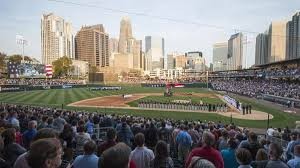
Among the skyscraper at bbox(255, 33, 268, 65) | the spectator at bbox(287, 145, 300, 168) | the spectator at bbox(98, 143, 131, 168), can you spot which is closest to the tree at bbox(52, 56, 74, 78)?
the skyscraper at bbox(255, 33, 268, 65)

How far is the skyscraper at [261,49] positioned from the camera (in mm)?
166000

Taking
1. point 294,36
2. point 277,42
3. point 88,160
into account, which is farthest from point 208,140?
point 277,42

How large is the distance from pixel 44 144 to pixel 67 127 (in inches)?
276

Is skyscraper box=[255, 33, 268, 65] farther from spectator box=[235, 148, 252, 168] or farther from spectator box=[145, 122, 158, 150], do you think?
spectator box=[235, 148, 252, 168]

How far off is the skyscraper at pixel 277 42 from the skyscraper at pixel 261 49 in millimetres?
6812

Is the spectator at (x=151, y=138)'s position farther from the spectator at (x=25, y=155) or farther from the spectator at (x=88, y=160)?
the spectator at (x=25, y=155)

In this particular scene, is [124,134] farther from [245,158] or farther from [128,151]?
[128,151]

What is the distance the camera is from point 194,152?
5.39 meters

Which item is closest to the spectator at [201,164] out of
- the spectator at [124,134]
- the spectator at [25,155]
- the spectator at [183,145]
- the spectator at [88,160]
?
the spectator at [25,155]

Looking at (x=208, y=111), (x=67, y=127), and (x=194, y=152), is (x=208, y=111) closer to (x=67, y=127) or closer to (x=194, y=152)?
(x=67, y=127)

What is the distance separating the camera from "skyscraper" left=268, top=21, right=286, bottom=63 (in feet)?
458

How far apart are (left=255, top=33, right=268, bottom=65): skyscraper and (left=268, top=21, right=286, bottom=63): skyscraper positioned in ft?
22.3

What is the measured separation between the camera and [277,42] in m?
151

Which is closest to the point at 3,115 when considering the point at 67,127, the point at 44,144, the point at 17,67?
the point at 67,127
